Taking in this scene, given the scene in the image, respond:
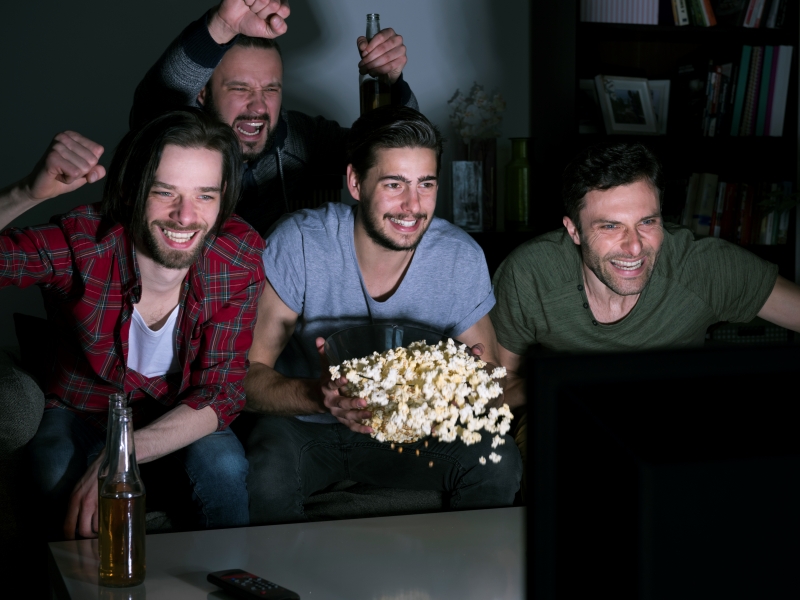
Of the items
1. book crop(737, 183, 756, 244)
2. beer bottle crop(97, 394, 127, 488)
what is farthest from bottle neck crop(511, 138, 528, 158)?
beer bottle crop(97, 394, 127, 488)

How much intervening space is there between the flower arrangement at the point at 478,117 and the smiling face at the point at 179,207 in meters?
1.46

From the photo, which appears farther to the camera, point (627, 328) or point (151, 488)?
point (627, 328)

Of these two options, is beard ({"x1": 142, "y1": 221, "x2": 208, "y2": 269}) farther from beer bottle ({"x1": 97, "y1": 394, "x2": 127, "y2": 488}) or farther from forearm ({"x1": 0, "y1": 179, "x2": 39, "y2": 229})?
beer bottle ({"x1": 97, "y1": 394, "x2": 127, "y2": 488})

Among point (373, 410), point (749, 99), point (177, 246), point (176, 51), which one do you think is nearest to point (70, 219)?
point (177, 246)

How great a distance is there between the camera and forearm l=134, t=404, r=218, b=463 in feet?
5.45

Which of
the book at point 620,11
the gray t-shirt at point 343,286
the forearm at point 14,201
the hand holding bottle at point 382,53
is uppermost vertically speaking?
the book at point 620,11

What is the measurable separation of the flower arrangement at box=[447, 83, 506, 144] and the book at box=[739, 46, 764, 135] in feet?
3.22

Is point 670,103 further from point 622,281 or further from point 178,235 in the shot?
point 178,235

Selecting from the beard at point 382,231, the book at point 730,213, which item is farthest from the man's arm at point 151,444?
the book at point 730,213

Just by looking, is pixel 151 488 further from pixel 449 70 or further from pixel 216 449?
pixel 449 70

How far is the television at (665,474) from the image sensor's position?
379 millimetres

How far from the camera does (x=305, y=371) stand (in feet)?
6.92

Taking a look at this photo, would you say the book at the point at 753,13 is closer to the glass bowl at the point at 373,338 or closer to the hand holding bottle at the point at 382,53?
the hand holding bottle at the point at 382,53

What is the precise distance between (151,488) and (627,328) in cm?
131
